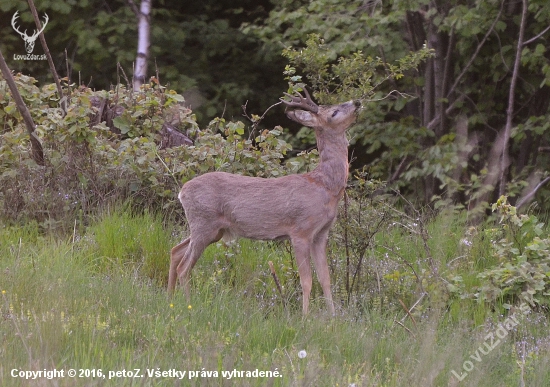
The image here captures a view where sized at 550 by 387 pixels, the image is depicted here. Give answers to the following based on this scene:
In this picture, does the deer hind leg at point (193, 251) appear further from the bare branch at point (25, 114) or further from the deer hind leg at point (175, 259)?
the bare branch at point (25, 114)

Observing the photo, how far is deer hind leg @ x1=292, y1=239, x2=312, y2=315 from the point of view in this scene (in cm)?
Answer: 652

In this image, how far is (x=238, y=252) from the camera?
7637 millimetres

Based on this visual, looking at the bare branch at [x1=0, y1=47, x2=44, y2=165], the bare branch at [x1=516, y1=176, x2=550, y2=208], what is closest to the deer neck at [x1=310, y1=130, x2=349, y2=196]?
the bare branch at [x1=0, y1=47, x2=44, y2=165]

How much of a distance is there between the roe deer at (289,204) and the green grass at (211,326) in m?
0.32

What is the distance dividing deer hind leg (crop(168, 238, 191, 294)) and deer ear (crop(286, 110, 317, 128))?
1.25 m

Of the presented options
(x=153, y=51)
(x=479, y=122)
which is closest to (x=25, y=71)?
(x=153, y=51)

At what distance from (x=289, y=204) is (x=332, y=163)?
0.50 meters

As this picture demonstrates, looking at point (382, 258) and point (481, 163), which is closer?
point (382, 258)

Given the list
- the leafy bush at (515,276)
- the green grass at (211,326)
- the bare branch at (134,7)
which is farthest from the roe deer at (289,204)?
the bare branch at (134,7)

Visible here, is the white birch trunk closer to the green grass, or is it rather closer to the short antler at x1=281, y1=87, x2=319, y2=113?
the green grass

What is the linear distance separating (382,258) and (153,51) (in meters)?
8.28

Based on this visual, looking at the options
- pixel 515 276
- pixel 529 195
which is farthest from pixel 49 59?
pixel 529 195

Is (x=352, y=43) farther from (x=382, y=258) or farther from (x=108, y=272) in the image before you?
(x=108, y=272)

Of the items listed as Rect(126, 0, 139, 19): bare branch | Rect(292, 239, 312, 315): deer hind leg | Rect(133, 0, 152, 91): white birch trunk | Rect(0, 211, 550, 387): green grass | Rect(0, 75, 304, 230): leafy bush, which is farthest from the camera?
Rect(126, 0, 139, 19): bare branch
